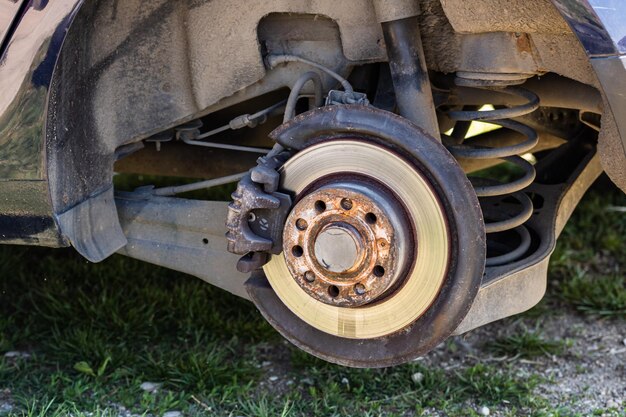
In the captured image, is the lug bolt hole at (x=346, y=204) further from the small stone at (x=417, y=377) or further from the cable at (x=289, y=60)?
the small stone at (x=417, y=377)

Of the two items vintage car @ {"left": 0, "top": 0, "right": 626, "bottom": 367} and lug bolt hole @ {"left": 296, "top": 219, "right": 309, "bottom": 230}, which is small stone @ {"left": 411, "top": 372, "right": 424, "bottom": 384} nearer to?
vintage car @ {"left": 0, "top": 0, "right": 626, "bottom": 367}

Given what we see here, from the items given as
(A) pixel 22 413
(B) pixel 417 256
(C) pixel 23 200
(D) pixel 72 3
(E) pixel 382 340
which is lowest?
(A) pixel 22 413

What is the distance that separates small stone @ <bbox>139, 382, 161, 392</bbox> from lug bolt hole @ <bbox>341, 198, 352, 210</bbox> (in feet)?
3.35

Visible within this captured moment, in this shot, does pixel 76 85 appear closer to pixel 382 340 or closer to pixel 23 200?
pixel 23 200

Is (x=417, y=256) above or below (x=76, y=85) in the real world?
below

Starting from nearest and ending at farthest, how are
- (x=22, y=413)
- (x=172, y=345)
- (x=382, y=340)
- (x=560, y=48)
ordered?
Answer: (x=560, y=48) < (x=382, y=340) < (x=22, y=413) < (x=172, y=345)

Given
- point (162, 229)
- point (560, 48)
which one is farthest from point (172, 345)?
point (560, 48)

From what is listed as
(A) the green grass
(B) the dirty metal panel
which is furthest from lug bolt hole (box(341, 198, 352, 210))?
(A) the green grass

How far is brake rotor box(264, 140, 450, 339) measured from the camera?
2.18m

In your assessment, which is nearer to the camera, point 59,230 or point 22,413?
point 59,230

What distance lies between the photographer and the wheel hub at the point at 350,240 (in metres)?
2.18

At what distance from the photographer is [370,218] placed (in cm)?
219

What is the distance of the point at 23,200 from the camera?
2.34 m

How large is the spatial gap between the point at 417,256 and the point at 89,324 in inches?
59.6
